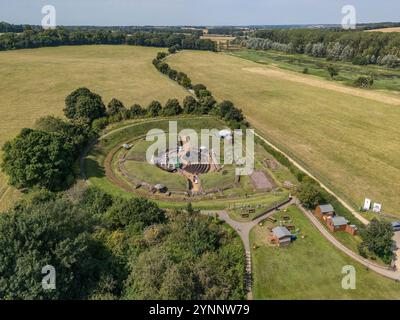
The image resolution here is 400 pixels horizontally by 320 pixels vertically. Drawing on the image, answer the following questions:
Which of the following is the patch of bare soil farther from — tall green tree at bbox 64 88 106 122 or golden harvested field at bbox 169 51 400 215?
tall green tree at bbox 64 88 106 122

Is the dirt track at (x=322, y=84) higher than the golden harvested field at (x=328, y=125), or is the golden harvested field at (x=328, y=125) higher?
the dirt track at (x=322, y=84)

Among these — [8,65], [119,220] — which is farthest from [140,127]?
[8,65]

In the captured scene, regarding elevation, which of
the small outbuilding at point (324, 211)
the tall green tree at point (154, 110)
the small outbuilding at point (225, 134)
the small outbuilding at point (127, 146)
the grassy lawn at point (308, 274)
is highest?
the tall green tree at point (154, 110)

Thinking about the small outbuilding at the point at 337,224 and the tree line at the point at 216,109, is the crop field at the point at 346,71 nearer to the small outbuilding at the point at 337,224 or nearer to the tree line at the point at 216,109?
the tree line at the point at 216,109

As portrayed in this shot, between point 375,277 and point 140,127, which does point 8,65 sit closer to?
point 140,127

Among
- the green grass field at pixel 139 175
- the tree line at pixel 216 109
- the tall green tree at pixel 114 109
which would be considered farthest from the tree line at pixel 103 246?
the tree line at pixel 216 109

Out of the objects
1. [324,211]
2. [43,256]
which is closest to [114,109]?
[43,256]

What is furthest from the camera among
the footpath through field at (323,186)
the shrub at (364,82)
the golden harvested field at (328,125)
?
the shrub at (364,82)

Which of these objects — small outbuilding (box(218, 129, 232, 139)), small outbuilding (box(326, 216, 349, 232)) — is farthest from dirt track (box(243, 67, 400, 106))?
small outbuilding (box(326, 216, 349, 232))
